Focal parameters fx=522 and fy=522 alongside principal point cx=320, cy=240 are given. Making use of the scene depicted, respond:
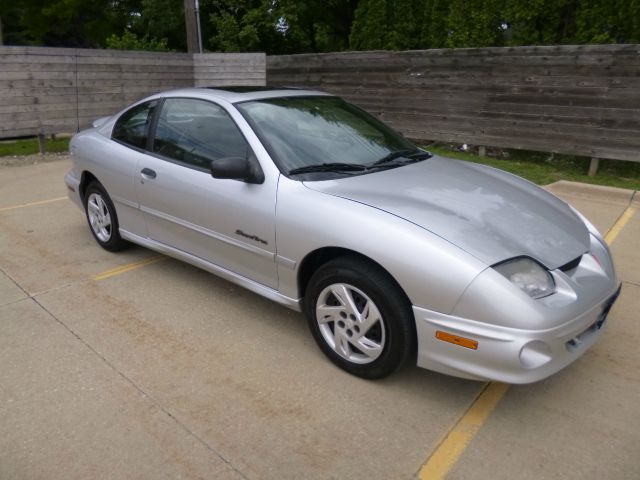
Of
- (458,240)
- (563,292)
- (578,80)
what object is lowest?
(563,292)

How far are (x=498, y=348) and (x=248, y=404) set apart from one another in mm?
1290

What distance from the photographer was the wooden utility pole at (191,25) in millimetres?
12156

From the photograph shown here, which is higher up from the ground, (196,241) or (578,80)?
(578,80)

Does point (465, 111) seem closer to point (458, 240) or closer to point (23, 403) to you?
point (458, 240)

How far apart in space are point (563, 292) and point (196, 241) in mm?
2363

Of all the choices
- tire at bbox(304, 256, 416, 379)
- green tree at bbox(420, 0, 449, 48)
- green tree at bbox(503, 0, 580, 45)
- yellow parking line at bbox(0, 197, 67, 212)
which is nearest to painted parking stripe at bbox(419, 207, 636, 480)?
tire at bbox(304, 256, 416, 379)

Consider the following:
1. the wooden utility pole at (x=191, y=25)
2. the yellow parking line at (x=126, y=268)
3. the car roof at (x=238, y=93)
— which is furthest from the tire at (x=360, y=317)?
the wooden utility pole at (x=191, y=25)

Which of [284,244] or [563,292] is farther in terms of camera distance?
[284,244]

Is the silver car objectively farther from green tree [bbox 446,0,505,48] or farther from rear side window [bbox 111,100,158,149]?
green tree [bbox 446,0,505,48]

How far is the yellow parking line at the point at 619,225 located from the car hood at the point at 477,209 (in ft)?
7.02

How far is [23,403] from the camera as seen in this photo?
8.91 ft

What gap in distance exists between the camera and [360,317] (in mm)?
2777

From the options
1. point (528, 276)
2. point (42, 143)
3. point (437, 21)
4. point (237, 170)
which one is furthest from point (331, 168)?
point (437, 21)

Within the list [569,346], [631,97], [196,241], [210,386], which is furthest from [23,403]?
[631,97]
